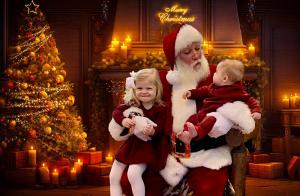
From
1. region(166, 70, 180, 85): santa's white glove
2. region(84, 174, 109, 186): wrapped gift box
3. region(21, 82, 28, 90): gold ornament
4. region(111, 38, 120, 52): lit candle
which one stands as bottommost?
region(84, 174, 109, 186): wrapped gift box

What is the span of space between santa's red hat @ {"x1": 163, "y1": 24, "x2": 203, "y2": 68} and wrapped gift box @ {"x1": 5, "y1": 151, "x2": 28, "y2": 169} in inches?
122

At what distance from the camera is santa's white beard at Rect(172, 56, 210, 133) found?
348 centimetres

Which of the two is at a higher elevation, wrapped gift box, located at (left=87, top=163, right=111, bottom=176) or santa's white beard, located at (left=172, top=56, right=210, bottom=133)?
santa's white beard, located at (left=172, top=56, right=210, bottom=133)

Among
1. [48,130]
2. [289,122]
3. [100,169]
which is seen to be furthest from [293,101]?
[48,130]

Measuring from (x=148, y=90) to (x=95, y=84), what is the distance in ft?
13.6

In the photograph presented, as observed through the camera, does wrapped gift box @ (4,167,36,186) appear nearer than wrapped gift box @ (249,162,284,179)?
Yes

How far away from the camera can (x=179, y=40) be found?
11.7 feet

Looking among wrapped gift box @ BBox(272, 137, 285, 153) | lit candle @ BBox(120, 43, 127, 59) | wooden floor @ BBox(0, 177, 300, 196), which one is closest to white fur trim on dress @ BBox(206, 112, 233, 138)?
wooden floor @ BBox(0, 177, 300, 196)

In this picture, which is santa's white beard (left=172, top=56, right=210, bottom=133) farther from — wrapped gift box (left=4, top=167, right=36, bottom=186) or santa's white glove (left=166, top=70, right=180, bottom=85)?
wrapped gift box (left=4, top=167, right=36, bottom=186)

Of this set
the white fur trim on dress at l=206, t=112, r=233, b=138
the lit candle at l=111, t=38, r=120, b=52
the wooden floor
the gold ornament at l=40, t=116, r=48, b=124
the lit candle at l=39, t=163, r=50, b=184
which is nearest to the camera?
the white fur trim on dress at l=206, t=112, r=233, b=138

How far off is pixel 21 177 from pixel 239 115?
3635 mm

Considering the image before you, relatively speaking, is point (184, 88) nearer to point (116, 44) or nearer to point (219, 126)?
point (219, 126)

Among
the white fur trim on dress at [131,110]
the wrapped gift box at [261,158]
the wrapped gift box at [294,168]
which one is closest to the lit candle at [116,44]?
the wrapped gift box at [261,158]

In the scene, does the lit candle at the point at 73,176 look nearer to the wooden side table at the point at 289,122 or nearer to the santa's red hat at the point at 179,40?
the wooden side table at the point at 289,122
